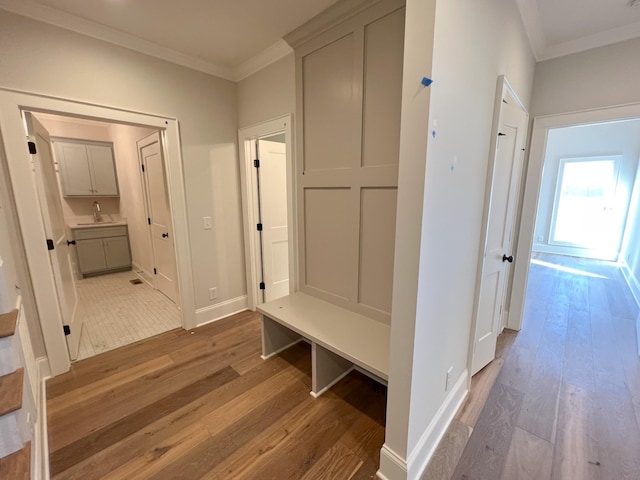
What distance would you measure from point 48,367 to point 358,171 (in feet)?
9.42

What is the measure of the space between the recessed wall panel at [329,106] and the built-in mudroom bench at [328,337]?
116 cm

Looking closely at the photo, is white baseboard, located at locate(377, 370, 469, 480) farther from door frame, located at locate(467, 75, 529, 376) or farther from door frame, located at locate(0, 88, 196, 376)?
door frame, located at locate(0, 88, 196, 376)

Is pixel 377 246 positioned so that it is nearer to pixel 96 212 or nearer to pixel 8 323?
pixel 8 323

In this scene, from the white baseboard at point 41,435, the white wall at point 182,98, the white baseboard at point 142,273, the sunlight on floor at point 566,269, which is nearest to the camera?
the white baseboard at point 41,435

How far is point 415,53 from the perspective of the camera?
98cm

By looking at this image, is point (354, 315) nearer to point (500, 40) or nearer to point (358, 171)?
point (358, 171)

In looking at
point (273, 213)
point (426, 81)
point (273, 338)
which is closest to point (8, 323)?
point (273, 338)

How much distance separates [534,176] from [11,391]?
12.6ft

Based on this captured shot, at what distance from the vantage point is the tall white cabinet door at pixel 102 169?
4.54 meters

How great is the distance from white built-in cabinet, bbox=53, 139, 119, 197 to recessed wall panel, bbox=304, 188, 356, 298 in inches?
171

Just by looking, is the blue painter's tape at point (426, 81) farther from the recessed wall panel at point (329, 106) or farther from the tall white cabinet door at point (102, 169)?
the tall white cabinet door at point (102, 169)

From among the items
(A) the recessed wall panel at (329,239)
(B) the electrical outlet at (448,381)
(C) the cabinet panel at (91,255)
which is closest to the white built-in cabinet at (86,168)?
(C) the cabinet panel at (91,255)

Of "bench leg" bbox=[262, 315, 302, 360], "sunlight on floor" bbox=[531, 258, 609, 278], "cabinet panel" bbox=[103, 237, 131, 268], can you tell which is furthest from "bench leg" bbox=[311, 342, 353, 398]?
"sunlight on floor" bbox=[531, 258, 609, 278]

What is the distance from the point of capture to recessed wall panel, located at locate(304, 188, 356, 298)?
2100mm
